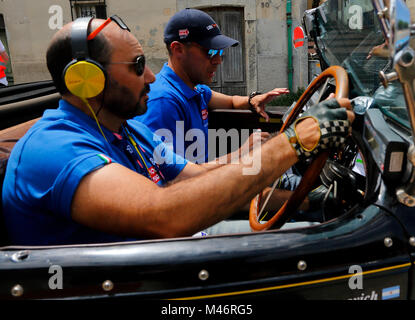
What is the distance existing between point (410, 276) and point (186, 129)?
1.64 meters

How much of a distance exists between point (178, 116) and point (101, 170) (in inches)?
50.3

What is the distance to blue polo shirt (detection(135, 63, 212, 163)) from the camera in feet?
7.37

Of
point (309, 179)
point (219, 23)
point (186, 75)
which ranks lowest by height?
point (309, 179)

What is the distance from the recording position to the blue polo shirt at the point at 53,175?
111 cm

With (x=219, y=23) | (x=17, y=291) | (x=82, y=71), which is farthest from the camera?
(x=219, y=23)

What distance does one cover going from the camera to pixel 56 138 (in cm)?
118

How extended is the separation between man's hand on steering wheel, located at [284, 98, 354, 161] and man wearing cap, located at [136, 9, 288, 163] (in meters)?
1.21

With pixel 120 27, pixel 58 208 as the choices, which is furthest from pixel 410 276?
pixel 120 27

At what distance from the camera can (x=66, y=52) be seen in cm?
133

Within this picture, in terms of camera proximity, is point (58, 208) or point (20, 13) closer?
point (58, 208)

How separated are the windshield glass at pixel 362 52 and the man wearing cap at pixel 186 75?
0.73 m

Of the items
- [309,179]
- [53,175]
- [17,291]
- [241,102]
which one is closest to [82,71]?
[53,175]

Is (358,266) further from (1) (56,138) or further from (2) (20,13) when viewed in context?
(2) (20,13)

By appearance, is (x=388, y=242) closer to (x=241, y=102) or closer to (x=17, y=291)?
(x=17, y=291)
